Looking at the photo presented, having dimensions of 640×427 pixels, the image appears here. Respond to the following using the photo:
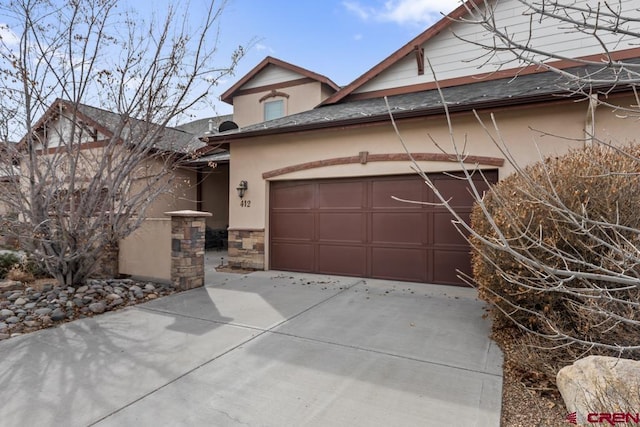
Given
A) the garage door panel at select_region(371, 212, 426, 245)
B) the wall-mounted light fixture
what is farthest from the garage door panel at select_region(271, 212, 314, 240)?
the garage door panel at select_region(371, 212, 426, 245)

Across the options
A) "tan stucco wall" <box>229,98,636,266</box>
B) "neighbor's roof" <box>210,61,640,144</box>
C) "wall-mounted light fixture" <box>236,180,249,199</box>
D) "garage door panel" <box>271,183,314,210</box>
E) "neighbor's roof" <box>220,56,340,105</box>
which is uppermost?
"neighbor's roof" <box>220,56,340,105</box>

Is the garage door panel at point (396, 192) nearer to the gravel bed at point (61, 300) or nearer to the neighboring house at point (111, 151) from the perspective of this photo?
the neighboring house at point (111, 151)

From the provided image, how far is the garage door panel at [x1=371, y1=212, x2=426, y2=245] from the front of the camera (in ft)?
23.7

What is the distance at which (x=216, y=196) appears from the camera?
13.9 m

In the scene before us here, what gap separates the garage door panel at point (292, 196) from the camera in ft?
27.4

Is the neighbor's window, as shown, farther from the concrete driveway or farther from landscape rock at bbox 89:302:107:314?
landscape rock at bbox 89:302:107:314

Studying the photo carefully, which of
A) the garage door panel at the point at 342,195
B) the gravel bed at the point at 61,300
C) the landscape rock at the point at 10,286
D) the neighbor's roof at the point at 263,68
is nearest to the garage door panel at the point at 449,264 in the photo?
the garage door panel at the point at 342,195

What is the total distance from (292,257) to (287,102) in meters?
7.26

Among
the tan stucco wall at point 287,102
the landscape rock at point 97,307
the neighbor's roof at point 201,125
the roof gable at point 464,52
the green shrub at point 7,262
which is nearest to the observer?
the landscape rock at point 97,307

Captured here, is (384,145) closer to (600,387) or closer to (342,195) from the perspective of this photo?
(342,195)

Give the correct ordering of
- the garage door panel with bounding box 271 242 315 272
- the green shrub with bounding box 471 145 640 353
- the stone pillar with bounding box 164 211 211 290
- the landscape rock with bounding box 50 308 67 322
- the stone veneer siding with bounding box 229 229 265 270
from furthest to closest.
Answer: the stone veneer siding with bounding box 229 229 265 270 → the garage door panel with bounding box 271 242 315 272 → the stone pillar with bounding box 164 211 211 290 → the landscape rock with bounding box 50 308 67 322 → the green shrub with bounding box 471 145 640 353

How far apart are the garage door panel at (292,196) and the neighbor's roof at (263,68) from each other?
6.02 m

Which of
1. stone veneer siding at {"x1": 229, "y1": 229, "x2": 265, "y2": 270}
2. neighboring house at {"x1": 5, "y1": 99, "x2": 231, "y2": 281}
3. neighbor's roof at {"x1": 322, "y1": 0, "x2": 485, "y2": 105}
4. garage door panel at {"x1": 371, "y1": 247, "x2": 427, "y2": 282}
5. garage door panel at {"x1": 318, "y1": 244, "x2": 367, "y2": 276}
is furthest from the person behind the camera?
neighbor's roof at {"x1": 322, "y1": 0, "x2": 485, "y2": 105}

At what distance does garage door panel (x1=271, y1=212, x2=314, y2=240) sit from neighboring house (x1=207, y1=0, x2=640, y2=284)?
2 cm
